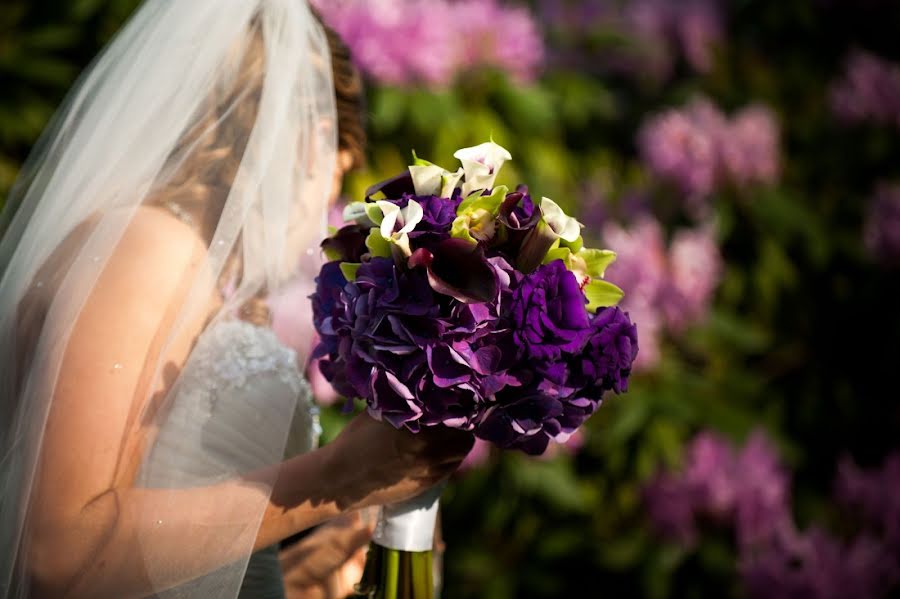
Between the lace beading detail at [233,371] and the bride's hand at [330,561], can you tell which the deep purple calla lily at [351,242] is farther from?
the bride's hand at [330,561]

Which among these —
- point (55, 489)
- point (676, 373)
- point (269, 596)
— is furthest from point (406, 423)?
point (676, 373)

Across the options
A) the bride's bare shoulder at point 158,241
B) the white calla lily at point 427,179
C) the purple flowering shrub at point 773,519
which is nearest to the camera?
the white calla lily at point 427,179

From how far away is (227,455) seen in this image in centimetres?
144

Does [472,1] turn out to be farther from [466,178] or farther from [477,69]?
[466,178]

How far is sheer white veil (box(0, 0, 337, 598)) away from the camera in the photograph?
139 centimetres

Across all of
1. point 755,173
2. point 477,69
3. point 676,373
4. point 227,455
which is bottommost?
point 676,373

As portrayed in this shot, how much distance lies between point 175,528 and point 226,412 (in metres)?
0.23

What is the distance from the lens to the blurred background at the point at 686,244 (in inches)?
120

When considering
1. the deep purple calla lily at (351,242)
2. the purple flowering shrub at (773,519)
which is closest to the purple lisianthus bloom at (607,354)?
the deep purple calla lily at (351,242)

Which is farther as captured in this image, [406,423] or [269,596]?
[269,596]

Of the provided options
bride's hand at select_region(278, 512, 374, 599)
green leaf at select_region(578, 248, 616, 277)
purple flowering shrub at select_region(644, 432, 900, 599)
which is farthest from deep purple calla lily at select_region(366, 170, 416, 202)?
purple flowering shrub at select_region(644, 432, 900, 599)

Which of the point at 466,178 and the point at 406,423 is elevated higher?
the point at 466,178

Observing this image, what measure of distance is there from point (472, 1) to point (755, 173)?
1208mm

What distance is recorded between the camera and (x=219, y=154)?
1.51 metres
